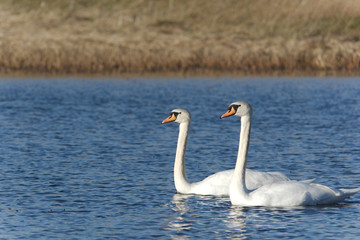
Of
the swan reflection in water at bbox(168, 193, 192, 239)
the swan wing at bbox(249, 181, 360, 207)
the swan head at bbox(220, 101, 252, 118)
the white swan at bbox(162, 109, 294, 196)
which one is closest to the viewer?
the swan reflection in water at bbox(168, 193, 192, 239)

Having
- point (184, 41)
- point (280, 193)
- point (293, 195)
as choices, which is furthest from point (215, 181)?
point (184, 41)

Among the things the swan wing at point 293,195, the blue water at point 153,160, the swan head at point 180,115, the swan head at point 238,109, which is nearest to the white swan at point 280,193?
the swan wing at point 293,195

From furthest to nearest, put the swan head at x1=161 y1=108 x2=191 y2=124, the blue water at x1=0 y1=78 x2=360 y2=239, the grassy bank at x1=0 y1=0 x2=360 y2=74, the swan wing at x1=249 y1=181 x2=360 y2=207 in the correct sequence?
1. the grassy bank at x1=0 y1=0 x2=360 y2=74
2. the swan head at x1=161 y1=108 x2=191 y2=124
3. the swan wing at x1=249 y1=181 x2=360 y2=207
4. the blue water at x1=0 y1=78 x2=360 y2=239

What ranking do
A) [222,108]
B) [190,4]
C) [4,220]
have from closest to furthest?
[4,220]
[222,108]
[190,4]

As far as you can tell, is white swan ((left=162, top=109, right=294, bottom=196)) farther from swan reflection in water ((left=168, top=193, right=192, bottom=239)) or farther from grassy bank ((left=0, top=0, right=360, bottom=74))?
grassy bank ((left=0, top=0, right=360, bottom=74))

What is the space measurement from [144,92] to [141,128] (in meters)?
16.9

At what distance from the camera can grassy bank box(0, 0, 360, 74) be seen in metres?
50.8

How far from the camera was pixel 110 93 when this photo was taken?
43.9 m

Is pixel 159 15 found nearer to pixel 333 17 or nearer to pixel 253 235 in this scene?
pixel 333 17

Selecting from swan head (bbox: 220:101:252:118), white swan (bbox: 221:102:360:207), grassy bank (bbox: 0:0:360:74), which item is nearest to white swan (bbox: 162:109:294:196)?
white swan (bbox: 221:102:360:207)

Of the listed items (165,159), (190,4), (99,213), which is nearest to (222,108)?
(165,159)

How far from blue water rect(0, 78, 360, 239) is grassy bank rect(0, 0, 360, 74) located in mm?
8263

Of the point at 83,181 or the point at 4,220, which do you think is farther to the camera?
the point at 83,181

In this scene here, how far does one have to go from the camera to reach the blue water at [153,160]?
13.2 meters
